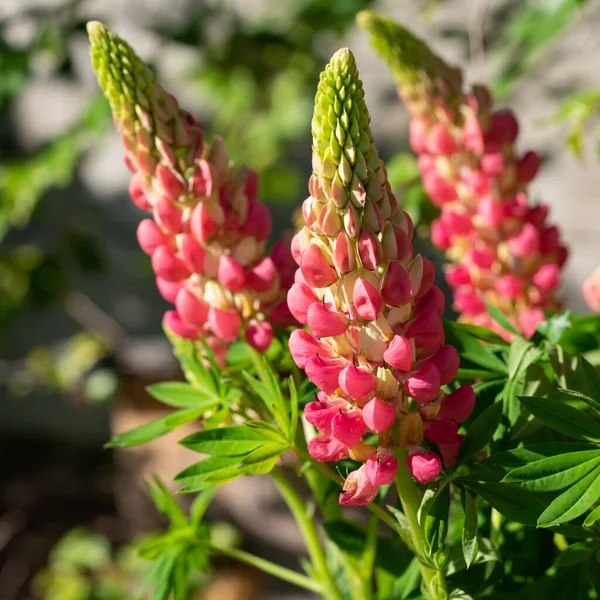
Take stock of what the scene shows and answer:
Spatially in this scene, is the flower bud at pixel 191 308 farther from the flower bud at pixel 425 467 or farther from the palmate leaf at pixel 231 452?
the flower bud at pixel 425 467

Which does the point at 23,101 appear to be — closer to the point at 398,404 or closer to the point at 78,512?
the point at 78,512

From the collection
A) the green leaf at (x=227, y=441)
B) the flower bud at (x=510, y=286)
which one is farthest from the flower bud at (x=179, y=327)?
the flower bud at (x=510, y=286)

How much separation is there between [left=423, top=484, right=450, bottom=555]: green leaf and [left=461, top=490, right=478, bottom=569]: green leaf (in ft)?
0.04

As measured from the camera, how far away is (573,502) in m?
0.40

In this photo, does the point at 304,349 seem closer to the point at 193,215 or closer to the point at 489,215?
the point at 193,215

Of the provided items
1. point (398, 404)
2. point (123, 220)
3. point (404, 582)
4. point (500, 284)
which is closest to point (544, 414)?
point (398, 404)

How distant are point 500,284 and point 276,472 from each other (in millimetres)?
321

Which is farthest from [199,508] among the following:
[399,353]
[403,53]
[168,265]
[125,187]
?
[125,187]

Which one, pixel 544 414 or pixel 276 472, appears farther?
pixel 276 472

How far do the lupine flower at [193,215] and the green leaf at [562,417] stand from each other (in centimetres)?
20

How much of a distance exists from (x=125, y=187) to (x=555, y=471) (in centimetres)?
222

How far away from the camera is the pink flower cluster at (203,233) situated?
54 cm

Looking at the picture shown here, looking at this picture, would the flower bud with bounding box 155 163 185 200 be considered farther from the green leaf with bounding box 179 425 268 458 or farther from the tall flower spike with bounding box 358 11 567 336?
the tall flower spike with bounding box 358 11 567 336

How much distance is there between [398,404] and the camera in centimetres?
43
